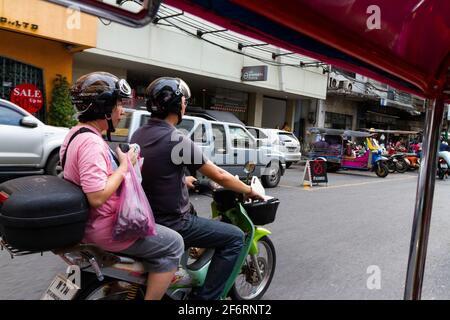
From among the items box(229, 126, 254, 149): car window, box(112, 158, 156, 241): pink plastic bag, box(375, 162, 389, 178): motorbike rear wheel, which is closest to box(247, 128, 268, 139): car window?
box(229, 126, 254, 149): car window

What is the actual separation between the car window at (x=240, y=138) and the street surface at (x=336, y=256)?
5.48 feet

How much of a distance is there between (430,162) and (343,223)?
16.8 ft

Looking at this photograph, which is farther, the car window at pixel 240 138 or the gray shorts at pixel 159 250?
the car window at pixel 240 138

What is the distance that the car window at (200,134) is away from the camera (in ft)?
28.1

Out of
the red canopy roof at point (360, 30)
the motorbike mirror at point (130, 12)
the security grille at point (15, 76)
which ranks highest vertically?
the security grille at point (15, 76)

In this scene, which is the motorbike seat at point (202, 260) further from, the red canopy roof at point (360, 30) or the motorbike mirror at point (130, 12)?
the motorbike mirror at point (130, 12)

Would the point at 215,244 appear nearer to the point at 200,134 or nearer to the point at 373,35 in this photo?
the point at 373,35

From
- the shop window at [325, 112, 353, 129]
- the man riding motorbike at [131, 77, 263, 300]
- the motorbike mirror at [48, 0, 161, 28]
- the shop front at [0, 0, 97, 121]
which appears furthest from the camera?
the shop window at [325, 112, 353, 129]

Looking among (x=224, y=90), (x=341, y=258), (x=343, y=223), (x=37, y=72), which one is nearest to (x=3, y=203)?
(x=341, y=258)

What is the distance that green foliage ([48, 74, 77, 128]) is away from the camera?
39.9 ft

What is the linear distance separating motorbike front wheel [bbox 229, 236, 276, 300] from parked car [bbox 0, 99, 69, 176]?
5925mm

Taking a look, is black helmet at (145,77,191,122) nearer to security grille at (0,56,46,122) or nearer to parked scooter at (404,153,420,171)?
security grille at (0,56,46,122)

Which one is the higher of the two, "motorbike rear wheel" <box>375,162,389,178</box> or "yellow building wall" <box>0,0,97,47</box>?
"yellow building wall" <box>0,0,97,47</box>

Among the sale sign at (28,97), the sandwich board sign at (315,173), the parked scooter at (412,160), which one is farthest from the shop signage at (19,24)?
the parked scooter at (412,160)
